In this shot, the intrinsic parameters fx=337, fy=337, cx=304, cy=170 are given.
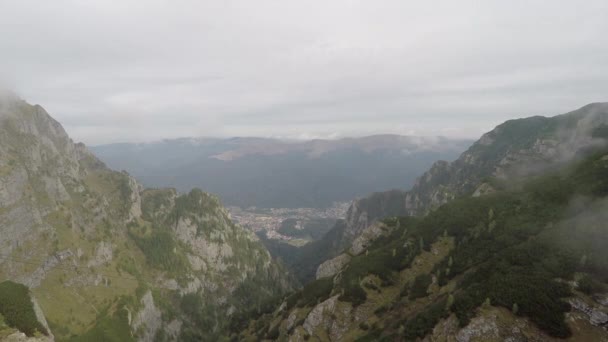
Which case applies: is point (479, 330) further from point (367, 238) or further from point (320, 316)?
point (367, 238)

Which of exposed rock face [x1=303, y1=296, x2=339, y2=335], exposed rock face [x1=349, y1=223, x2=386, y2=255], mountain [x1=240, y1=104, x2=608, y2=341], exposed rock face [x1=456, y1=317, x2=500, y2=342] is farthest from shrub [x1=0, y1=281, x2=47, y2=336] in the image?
exposed rock face [x1=349, y1=223, x2=386, y2=255]

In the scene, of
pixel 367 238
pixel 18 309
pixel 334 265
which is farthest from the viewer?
pixel 367 238

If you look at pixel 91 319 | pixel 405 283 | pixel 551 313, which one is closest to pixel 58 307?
pixel 91 319

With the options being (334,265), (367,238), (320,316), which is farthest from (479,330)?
(367,238)

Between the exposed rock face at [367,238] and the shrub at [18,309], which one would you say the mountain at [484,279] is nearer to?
the exposed rock face at [367,238]

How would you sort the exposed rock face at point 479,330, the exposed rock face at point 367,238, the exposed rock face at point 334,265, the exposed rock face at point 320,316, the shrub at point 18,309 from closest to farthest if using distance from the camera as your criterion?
the exposed rock face at point 479,330 < the shrub at point 18,309 < the exposed rock face at point 320,316 < the exposed rock face at point 334,265 < the exposed rock face at point 367,238

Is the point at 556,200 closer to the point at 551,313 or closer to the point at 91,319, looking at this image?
the point at 551,313

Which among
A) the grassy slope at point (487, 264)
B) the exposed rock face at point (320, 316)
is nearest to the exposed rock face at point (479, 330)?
the grassy slope at point (487, 264)

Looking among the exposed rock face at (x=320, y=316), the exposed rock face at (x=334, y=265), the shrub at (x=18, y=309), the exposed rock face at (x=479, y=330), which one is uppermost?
the exposed rock face at (x=479, y=330)
